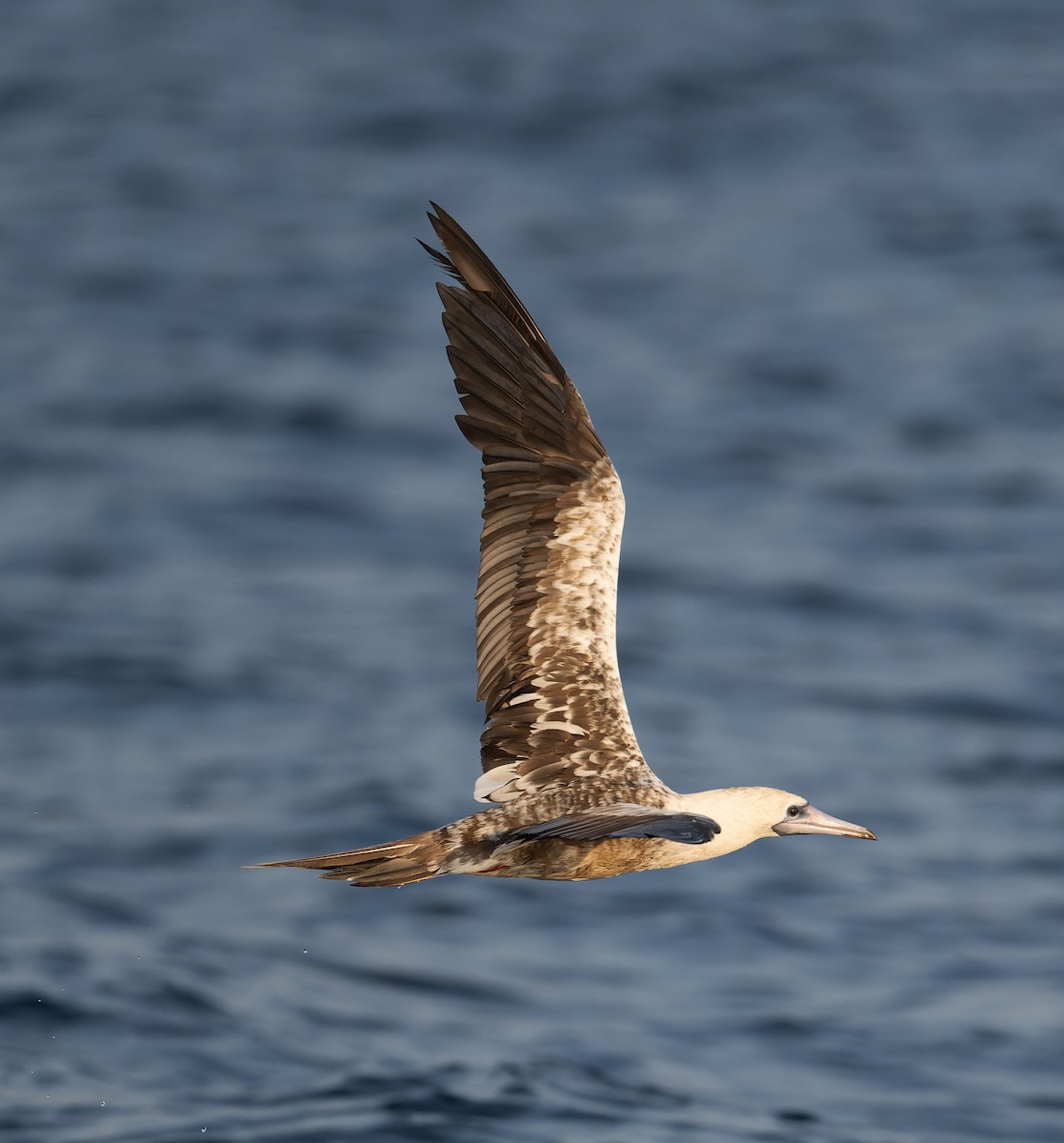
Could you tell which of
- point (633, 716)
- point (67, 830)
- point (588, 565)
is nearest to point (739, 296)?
point (633, 716)

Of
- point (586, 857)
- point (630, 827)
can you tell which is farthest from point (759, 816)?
point (630, 827)

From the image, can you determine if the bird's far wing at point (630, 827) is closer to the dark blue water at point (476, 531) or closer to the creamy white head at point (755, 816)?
the creamy white head at point (755, 816)

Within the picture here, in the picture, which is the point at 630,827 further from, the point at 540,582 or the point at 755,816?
the point at 540,582

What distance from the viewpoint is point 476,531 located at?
28.9 meters

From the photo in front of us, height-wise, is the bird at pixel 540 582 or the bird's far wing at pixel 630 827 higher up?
the bird at pixel 540 582

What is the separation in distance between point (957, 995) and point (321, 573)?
1116 cm

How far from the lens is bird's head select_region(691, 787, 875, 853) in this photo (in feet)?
30.4

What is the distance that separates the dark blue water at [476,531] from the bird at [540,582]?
9.81 meters

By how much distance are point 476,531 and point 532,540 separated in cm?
1899

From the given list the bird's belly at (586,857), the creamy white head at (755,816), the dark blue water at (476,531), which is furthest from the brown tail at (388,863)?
the dark blue water at (476,531)

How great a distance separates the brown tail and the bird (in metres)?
0.49

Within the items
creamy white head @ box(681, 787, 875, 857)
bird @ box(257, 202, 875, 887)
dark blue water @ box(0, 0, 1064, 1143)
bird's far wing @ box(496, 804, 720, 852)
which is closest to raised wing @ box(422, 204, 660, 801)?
bird @ box(257, 202, 875, 887)

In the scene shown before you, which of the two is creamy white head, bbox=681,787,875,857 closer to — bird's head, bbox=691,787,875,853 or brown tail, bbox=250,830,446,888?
bird's head, bbox=691,787,875,853

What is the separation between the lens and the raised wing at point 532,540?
9.75 meters
